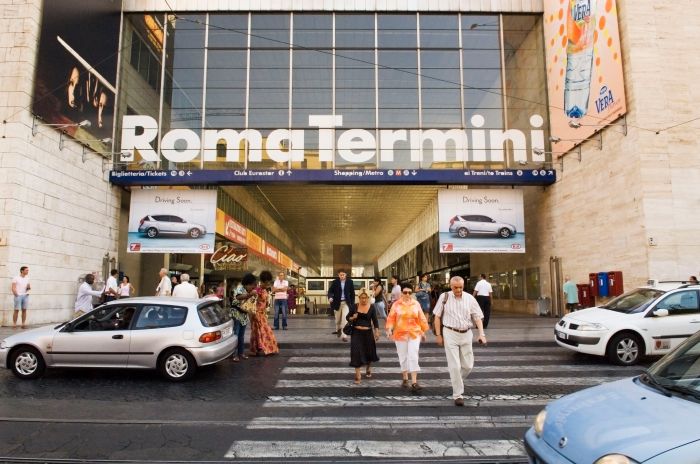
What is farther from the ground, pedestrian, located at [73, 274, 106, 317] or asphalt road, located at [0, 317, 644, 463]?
pedestrian, located at [73, 274, 106, 317]

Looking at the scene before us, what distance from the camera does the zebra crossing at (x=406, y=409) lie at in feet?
15.5

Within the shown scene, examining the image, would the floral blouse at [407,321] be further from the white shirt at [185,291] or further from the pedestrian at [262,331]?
the white shirt at [185,291]

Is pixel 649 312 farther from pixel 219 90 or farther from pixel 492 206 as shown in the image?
pixel 219 90

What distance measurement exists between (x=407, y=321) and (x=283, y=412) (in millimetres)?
2435

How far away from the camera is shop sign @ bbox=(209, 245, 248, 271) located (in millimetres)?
23406

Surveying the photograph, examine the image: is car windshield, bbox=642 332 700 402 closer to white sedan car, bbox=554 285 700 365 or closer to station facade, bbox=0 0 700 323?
white sedan car, bbox=554 285 700 365

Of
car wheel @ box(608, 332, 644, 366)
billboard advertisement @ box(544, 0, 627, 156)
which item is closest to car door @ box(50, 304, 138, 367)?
car wheel @ box(608, 332, 644, 366)

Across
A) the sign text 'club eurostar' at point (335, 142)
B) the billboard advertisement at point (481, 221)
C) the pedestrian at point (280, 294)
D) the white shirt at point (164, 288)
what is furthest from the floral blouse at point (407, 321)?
the sign text 'club eurostar' at point (335, 142)

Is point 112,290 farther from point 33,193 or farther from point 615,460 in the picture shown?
point 615,460

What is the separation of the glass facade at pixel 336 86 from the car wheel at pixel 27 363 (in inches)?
523

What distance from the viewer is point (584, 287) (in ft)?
56.5

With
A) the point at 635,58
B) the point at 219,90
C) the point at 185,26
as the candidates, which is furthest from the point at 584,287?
the point at 185,26

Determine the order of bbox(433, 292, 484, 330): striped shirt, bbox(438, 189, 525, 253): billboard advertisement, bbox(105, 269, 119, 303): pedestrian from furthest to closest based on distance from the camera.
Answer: bbox(438, 189, 525, 253): billboard advertisement < bbox(105, 269, 119, 303): pedestrian < bbox(433, 292, 484, 330): striped shirt

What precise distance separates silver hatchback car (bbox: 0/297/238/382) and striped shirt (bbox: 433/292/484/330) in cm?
402
